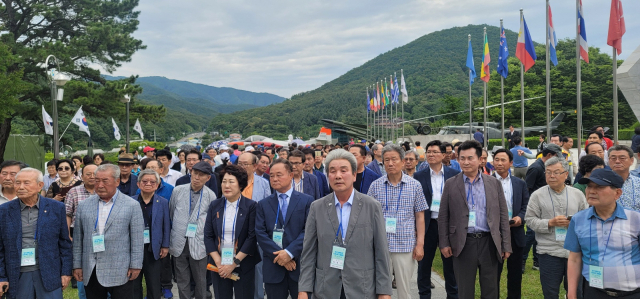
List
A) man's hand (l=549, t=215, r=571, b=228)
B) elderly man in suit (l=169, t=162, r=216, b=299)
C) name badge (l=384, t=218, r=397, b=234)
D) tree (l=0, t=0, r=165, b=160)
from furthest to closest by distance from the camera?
tree (l=0, t=0, r=165, b=160) < elderly man in suit (l=169, t=162, r=216, b=299) < name badge (l=384, t=218, r=397, b=234) < man's hand (l=549, t=215, r=571, b=228)

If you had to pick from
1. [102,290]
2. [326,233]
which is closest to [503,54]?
[326,233]

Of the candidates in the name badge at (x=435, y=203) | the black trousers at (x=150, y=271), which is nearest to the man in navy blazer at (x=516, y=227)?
the name badge at (x=435, y=203)

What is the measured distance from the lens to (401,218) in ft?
14.7

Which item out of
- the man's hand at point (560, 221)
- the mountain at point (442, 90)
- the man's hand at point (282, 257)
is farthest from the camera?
the mountain at point (442, 90)

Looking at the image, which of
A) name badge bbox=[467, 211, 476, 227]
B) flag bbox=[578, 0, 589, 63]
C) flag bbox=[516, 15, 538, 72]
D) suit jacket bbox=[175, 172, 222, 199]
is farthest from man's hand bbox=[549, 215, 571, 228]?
flag bbox=[516, 15, 538, 72]

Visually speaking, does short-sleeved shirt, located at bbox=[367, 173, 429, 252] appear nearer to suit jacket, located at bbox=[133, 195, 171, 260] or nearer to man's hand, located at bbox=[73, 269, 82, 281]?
suit jacket, located at bbox=[133, 195, 171, 260]

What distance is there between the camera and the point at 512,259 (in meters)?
5.04

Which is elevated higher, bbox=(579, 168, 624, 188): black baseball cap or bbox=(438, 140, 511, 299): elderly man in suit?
bbox=(579, 168, 624, 188): black baseball cap

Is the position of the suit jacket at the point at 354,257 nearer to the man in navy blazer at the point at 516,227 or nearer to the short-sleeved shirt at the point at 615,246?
the short-sleeved shirt at the point at 615,246

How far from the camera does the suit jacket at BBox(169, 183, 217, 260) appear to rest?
4852 millimetres

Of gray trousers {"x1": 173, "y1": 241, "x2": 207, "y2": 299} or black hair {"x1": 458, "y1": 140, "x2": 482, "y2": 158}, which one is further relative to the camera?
gray trousers {"x1": 173, "y1": 241, "x2": 207, "y2": 299}

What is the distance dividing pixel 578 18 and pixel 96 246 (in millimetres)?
13158

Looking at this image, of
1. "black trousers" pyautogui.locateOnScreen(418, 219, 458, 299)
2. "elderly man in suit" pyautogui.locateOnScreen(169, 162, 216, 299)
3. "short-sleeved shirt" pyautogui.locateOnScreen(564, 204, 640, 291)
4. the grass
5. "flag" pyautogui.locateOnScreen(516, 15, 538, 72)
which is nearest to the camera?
"short-sleeved shirt" pyautogui.locateOnScreen(564, 204, 640, 291)

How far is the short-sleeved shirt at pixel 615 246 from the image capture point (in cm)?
303
